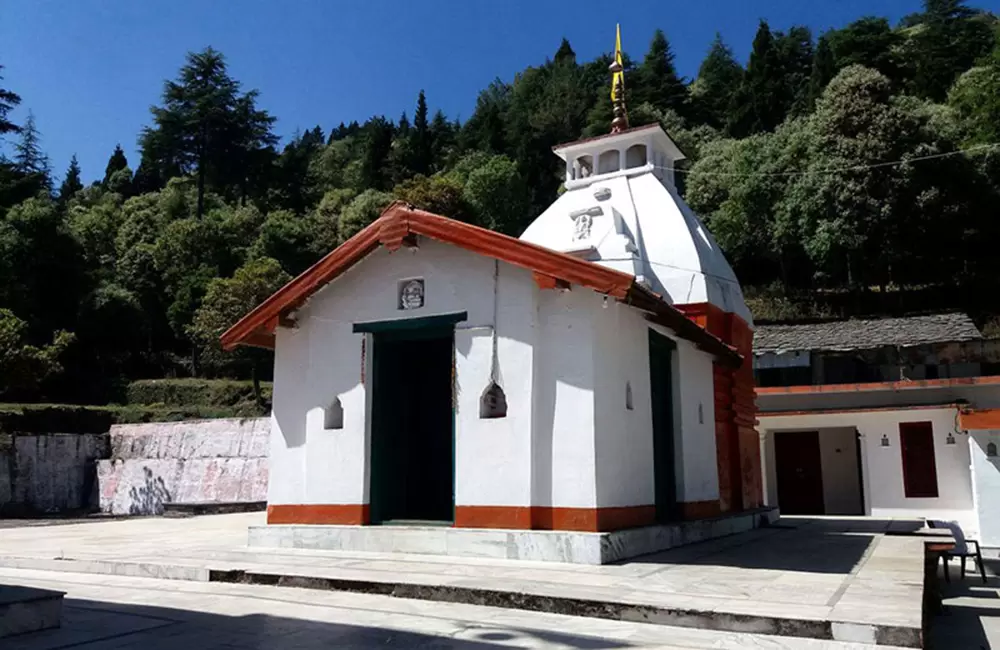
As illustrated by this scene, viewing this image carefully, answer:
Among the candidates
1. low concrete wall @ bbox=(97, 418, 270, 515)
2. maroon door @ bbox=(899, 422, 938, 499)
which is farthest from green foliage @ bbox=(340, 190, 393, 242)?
maroon door @ bbox=(899, 422, 938, 499)

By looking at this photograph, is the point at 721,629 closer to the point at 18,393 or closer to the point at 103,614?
the point at 103,614

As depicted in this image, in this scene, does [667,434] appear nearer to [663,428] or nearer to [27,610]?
[663,428]

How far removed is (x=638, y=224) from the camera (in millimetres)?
16188

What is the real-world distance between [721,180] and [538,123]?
76.4 feet

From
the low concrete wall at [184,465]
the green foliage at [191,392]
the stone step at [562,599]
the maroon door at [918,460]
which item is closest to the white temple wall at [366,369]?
the stone step at [562,599]

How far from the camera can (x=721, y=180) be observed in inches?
1692

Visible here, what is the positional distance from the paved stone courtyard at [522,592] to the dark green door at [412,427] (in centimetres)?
145

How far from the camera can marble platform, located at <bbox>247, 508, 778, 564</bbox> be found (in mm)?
9328

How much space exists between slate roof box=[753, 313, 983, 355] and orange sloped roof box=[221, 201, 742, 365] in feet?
45.7

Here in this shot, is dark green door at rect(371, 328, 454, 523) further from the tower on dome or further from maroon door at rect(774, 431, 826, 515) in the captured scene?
maroon door at rect(774, 431, 826, 515)

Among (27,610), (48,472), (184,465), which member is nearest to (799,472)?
(184,465)

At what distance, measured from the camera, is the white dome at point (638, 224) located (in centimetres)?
1528

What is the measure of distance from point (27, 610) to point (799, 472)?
72.1ft

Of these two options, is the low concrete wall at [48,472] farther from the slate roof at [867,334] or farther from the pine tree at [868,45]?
the pine tree at [868,45]
